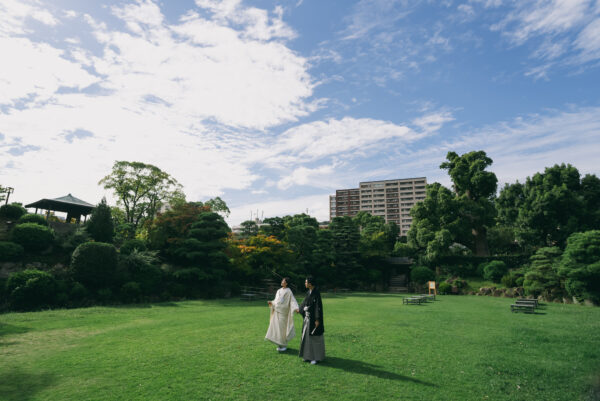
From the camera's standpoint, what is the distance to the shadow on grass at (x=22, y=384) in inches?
191

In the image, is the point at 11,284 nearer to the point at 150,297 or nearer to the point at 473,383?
the point at 150,297

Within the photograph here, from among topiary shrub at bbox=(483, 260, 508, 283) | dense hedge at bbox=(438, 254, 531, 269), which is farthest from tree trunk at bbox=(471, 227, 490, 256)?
topiary shrub at bbox=(483, 260, 508, 283)

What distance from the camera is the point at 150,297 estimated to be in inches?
699

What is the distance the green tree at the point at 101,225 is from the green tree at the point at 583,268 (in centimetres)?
2872

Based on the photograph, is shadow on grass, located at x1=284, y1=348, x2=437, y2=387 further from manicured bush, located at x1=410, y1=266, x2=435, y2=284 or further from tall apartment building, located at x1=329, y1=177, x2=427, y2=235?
tall apartment building, located at x1=329, y1=177, x2=427, y2=235

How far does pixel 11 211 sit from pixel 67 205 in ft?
24.0

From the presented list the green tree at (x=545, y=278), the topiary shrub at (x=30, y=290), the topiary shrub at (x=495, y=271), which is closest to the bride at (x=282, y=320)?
the topiary shrub at (x=30, y=290)

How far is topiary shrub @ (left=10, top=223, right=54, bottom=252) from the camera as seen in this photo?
16891 mm

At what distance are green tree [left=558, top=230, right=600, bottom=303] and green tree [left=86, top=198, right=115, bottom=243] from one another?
94.2 ft

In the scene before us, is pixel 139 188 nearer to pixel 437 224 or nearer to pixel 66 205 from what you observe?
pixel 66 205

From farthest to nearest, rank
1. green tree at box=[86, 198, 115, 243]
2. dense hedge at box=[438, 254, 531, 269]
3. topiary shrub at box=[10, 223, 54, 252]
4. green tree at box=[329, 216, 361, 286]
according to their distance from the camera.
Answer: green tree at box=[329, 216, 361, 286] < dense hedge at box=[438, 254, 531, 269] < green tree at box=[86, 198, 115, 243] < topiary shrub at box=[10, 223, 54, 252]

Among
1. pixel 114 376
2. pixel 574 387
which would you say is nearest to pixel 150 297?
pixel 114 376

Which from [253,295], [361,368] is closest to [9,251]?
[253,295]

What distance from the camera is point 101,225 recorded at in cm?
2055
